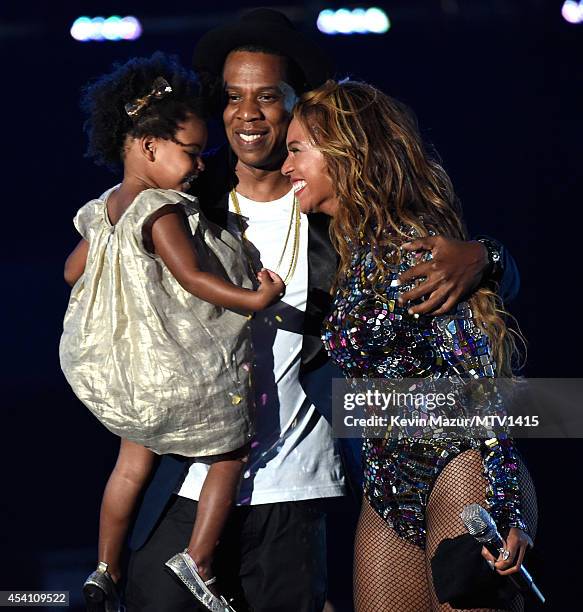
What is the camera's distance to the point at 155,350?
2.57 meters

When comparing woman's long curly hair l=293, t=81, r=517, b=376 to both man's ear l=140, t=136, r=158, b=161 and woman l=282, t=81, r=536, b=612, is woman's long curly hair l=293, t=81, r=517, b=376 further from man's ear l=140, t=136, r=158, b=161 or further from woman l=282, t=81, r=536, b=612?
man's ear l=140, t=136, r=158, b=161

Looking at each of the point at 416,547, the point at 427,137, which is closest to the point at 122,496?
the point at 416,547

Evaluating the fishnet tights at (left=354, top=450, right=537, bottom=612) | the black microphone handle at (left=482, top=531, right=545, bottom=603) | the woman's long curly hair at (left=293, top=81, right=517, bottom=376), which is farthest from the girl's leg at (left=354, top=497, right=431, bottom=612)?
the woman's long curly hair at (left=293, top=81, right=517, bottom=376)

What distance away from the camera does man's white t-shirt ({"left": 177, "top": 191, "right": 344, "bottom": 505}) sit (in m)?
2.81

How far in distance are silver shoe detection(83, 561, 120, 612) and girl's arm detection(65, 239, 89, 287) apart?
0.77m

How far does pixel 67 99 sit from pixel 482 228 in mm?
1642

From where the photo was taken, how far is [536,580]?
240 cm

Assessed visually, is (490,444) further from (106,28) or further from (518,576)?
(106,28)

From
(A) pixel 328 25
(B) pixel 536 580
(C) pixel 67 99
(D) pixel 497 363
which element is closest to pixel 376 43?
(A) pixel 328 25

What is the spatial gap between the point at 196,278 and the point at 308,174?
0.44 m

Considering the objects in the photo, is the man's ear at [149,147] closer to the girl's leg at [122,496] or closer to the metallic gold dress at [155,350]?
the metallic gold dress at [155,350]

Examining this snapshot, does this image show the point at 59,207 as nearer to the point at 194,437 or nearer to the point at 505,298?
the point at 194,437

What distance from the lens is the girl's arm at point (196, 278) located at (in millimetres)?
2486

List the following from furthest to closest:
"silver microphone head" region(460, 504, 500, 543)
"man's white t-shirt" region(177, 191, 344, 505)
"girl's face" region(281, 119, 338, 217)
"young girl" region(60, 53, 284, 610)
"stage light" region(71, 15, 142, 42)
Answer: "stage light" region(71, 15, 142, 42), "man's white t-shirt" region(177, 191, 344, 505), "girl's face" region(281, 119, 338, 217), "young girl" region(60, 53, 284, 610), "silver microphone head" region(460, 504, 500, 543)
